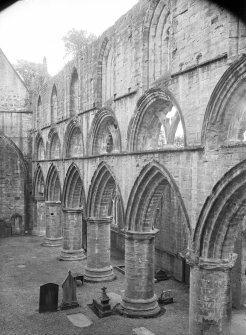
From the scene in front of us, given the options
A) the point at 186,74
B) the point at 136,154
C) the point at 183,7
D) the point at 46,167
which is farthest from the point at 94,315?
the point at 46,167

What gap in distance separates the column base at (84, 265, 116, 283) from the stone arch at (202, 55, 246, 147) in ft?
26.9

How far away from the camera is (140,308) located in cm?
1174

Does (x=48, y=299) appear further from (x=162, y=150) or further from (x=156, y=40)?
(x=156, y=40)

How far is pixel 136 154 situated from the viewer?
11961mm

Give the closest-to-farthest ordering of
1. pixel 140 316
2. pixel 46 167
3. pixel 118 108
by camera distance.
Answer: pixel 140 316 < pixel 118 108 < pixel 46 167

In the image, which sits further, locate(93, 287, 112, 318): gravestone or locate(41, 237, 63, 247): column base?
locate(41, 237, 63, 247): column base

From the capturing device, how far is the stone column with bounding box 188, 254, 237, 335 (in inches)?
354

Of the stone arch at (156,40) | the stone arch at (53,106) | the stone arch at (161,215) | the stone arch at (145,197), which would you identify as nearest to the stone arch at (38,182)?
the stone arch at (53,106)

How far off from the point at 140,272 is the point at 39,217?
14408mm

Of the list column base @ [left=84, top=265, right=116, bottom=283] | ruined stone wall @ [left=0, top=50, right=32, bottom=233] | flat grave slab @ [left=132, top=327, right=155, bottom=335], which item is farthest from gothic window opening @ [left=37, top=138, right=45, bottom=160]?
flat grave slab @ [left=132, top=327, right=155, bottom=335]

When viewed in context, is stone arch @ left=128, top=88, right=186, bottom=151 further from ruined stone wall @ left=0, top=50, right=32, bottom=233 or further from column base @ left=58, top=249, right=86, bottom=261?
ruined stone wall @ left=0, top=50, right=32, bottom=233

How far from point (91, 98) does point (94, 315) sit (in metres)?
8.17

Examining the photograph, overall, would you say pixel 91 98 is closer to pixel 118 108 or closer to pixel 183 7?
pixel 118 108

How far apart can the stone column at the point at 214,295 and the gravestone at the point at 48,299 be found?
194 inches
